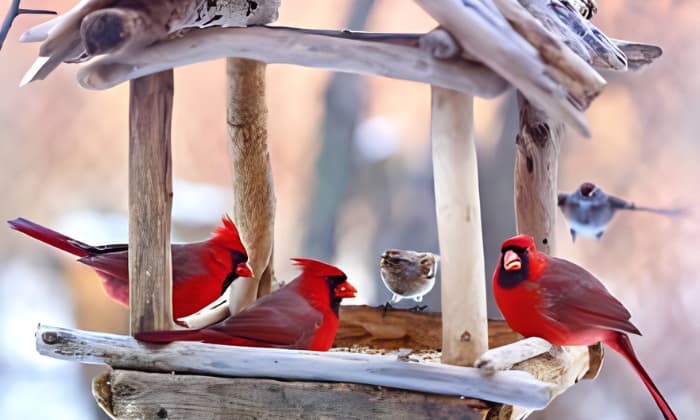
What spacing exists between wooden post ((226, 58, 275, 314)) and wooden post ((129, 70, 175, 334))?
1.50 feet

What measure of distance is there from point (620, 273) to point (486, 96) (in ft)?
5.14

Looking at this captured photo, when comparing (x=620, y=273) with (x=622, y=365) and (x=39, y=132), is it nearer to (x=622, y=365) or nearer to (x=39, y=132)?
(x=622, y=365)

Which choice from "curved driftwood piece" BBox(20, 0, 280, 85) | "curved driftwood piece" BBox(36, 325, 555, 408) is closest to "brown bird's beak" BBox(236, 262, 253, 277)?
"curved driftwood piece" BBox(36, 325, 555, 408)

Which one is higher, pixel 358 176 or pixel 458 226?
pixel 358 176

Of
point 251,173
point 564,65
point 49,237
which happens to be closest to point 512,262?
point 564,65

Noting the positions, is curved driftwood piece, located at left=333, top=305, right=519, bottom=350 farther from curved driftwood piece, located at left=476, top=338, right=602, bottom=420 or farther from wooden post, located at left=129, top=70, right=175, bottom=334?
wooden post, located at left=129, top=70, right=175, bottom=334

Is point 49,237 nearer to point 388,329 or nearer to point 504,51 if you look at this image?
point 388,329

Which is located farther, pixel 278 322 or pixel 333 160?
pixel 333 160

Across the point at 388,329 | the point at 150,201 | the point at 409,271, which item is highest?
the point at 150,201

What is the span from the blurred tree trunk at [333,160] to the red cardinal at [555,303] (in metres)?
1.25

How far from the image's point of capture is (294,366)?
1.29 metres

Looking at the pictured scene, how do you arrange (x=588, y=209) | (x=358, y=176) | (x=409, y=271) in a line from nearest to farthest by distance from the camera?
(x=409, y=271)
(x=588, y=209)
(x=358, y=176)

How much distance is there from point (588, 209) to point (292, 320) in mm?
1100

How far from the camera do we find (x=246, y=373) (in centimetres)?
131
